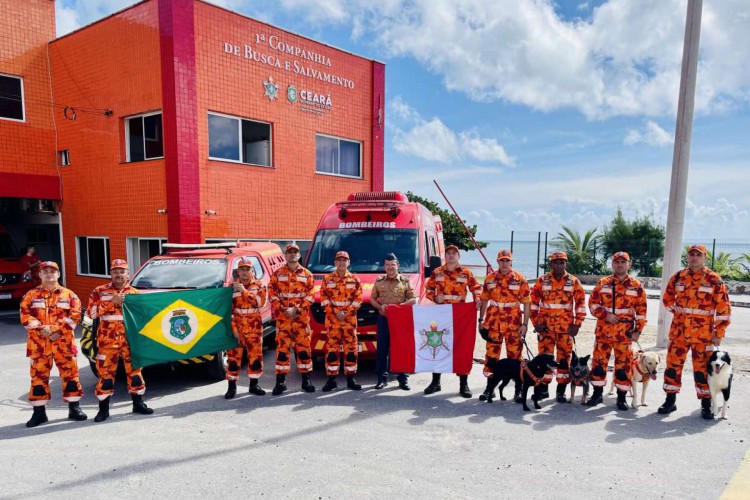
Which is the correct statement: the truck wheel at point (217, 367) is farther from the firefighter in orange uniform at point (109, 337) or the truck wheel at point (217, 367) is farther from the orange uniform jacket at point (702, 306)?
the orange uniform jacket at point (702, 306)

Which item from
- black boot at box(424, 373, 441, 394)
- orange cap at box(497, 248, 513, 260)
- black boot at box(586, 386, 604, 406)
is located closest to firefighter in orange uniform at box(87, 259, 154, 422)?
black boot at box(424, 373, 441, 394)

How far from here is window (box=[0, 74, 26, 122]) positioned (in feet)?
42.9

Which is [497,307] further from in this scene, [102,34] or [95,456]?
[102,34]

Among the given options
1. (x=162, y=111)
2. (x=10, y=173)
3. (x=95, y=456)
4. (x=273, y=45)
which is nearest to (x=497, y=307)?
(x=95, y=456)

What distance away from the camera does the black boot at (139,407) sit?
18.6 feet

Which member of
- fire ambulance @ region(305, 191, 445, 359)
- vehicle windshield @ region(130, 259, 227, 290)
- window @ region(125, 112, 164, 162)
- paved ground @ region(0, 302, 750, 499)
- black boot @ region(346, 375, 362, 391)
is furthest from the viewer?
window @ region(125, 112, 164, 162)

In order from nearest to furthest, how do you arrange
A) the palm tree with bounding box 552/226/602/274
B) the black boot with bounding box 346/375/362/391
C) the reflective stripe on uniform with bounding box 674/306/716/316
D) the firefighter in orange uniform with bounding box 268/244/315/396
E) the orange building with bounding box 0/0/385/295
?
the reflective stripe on uniform with bounding box 674/306/716/316 → the firefighter in orange uniform with bounding box 268/244/315/396 → the black boot with bounding box 346/375/362/391 → the orange building with bounding box 0/0/385/295 → the palm tree with bounding box 552/226/602/274

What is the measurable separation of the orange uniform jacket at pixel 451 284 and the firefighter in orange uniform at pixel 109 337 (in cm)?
393

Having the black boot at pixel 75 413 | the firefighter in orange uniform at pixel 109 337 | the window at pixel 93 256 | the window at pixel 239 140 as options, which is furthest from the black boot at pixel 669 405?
the window at pixel 93 256

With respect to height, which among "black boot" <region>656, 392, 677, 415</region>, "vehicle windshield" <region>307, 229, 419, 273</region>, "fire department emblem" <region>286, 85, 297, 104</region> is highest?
"fire department emblem" <region>286, 85, 297, 104</region>

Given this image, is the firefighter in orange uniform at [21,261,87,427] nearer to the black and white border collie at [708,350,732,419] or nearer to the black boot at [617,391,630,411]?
the black boot at [617,391,630,411]

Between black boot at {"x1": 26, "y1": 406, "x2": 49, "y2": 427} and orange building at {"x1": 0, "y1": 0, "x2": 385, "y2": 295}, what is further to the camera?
orange building at {"x1": 0, "y1": 0, "x2": 385, "y2": 295}

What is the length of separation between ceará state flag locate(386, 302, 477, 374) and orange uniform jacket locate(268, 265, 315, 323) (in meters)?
1.13

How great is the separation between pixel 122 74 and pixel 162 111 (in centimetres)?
186
